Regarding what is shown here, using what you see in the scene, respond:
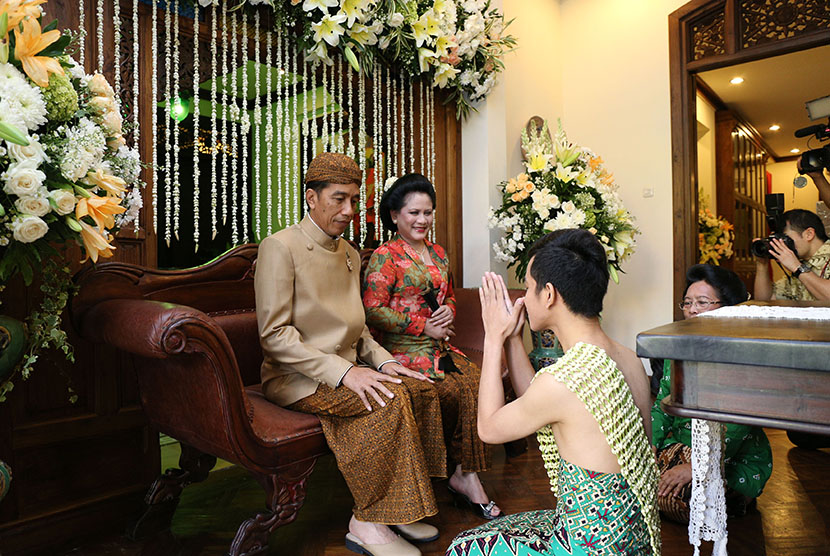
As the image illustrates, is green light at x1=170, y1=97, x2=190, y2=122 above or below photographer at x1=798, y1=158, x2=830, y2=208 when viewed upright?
above

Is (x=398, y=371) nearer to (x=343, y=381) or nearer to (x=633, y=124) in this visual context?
(x=343, y=381)

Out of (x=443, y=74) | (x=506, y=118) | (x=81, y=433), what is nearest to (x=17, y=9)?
(x=81, y=433)

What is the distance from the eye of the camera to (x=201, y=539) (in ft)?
6.61

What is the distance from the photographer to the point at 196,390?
1.75 m

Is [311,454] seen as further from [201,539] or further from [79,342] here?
[79,342]

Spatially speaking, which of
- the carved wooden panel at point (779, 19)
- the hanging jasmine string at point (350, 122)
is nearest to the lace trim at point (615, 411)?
the hanging jasmine string at point (350, 122)

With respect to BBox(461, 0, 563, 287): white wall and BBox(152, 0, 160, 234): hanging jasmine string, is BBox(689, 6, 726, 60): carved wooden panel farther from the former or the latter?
BBox(152, 0, 160, 234): hanging jasmine string

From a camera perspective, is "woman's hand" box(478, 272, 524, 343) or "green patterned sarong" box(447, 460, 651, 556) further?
"woman's hand" box(478, 272, 524, 343)

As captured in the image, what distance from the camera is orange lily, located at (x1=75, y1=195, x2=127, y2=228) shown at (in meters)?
1.37

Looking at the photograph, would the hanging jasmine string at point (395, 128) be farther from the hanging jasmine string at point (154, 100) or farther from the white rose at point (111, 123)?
the white rose at point (111, 123)

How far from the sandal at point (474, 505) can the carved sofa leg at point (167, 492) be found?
1.00m

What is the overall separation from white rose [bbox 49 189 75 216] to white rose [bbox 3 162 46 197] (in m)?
0.05

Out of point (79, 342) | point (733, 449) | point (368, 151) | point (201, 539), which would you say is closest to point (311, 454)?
point (201, 539)

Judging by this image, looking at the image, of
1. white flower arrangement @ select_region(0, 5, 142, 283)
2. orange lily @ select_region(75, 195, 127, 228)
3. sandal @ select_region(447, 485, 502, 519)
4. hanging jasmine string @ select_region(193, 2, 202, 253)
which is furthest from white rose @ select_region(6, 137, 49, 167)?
sandal @ select_region(447, 485, 502, 519)
